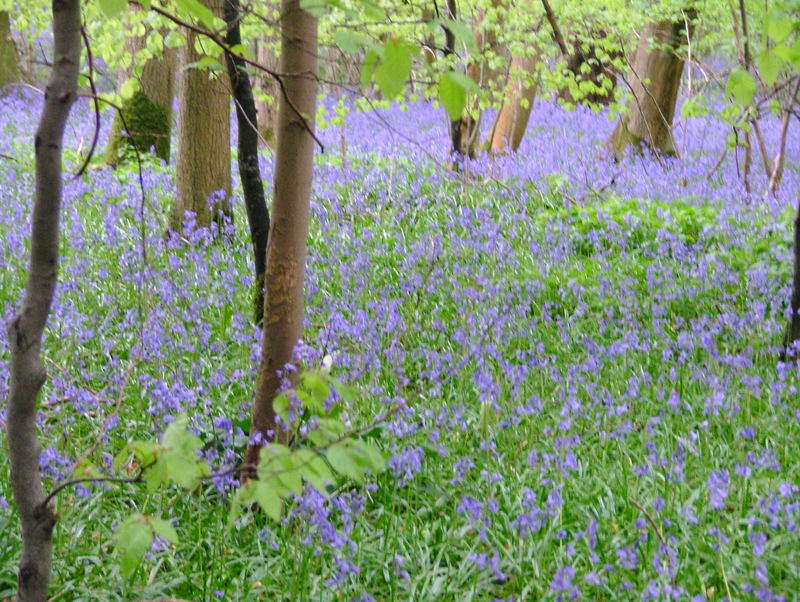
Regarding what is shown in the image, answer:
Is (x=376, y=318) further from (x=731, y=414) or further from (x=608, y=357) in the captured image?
(x=731, y=414)

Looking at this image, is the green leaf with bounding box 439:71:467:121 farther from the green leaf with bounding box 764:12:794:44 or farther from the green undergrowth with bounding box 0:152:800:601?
the green undergrowth with bounding box 0:152:800:601

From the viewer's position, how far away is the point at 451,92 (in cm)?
134

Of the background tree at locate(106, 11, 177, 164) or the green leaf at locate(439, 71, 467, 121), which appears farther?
the background tree at locate(106, 11, 177, 164)

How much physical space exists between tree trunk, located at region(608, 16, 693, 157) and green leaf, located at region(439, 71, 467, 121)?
10013 millimetres

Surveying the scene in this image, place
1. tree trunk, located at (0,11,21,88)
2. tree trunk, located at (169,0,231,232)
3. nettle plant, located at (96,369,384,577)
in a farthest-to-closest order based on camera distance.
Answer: tree trunk, located at (0,11,21,88) → tree trunk, located at (169,0,231,232) → nettle plant, located at (96,369,384,577)

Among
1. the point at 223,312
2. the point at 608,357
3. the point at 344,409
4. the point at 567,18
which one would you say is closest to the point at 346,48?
the point at 344,409

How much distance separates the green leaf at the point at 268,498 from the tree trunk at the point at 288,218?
1546 millimetres

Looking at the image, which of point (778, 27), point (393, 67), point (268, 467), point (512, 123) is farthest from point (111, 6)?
point (512, 123)

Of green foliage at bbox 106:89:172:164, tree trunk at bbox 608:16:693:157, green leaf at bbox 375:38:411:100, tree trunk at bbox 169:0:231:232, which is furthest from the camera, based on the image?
tree trunk at bbox 608:16:693:157

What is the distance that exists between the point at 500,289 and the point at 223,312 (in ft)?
6.32

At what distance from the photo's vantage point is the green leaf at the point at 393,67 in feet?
4.20

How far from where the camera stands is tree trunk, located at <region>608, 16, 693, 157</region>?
10.8 meters

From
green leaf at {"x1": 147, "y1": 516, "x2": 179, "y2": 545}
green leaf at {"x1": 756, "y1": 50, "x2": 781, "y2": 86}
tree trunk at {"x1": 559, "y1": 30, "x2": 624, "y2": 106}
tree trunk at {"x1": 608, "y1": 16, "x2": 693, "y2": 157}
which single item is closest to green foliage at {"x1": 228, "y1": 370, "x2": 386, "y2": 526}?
green leaf at {"x1": 147, "y1": 516, "x2": 179, "y2": 545}

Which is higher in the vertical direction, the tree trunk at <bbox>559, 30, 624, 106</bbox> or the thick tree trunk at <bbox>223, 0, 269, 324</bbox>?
the tree trunk at <bbox>559, 30, 624, 106</bbox>
